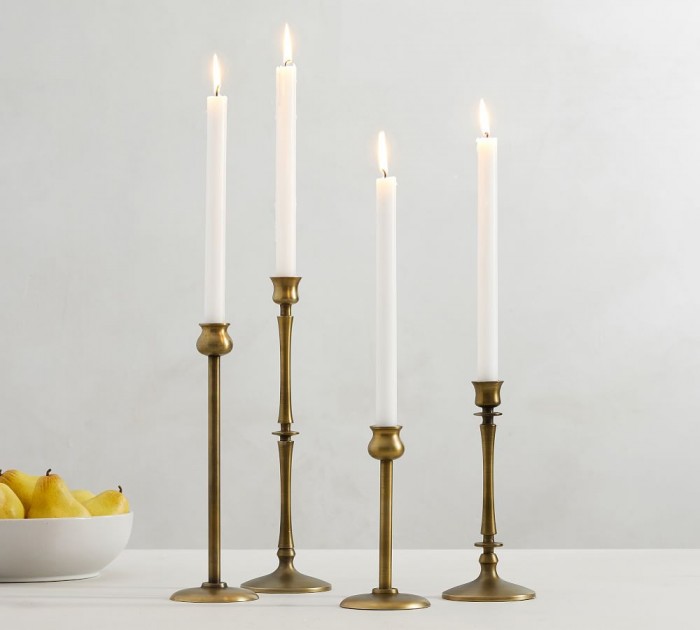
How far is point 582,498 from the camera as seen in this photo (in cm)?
277

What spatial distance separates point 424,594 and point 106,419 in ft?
6.51

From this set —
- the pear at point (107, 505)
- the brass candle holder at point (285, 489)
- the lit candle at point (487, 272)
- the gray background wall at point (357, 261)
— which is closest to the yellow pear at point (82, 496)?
the pear at point (107, 505)

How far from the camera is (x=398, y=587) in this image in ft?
3.14

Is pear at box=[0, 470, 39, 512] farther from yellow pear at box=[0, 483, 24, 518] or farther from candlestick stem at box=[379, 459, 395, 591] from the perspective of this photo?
candlestick stem at box=[379, 459, 395, 591]

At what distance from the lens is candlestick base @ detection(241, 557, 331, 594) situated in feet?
2.92

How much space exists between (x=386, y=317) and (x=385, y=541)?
17 cm

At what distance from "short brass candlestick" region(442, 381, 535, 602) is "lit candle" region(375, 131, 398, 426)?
11 cm

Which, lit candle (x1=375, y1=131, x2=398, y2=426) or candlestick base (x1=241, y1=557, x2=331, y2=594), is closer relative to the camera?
lit candle (x1=375, y1=131, x2=398, y2=426)

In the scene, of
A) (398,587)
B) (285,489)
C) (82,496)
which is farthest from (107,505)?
(398,587)

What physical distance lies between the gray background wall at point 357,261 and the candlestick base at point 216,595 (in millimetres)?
1936

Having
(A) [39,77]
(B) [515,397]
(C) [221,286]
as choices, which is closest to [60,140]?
(A) [39,77]

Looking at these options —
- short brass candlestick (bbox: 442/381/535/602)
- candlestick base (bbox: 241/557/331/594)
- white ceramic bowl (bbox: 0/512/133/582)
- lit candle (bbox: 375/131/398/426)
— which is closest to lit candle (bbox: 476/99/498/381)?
short brass candlestick (bbox: 442/381/535/602)

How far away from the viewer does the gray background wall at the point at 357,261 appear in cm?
276

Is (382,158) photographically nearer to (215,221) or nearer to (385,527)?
(215,221)
